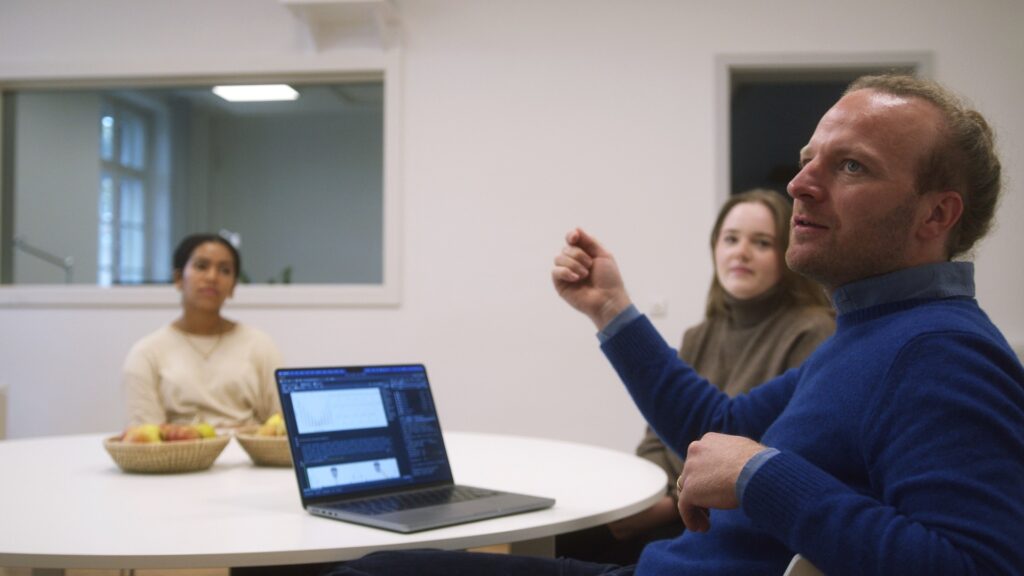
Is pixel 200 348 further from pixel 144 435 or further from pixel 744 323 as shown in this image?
pixel 744 323

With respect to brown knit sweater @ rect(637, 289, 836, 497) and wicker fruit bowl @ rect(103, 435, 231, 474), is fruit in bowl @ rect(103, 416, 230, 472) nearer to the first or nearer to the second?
wicker fruit bowl @ rect(103, 435, 231, 474)

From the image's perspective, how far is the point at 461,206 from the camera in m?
4.59

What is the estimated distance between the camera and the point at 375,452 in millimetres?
1564

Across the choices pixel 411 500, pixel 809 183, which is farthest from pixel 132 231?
pixel 809 183

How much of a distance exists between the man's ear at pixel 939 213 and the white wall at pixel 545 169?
339 centimetres

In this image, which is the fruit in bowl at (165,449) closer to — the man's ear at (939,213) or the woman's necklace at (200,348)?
the woman's necklace at (200,348)

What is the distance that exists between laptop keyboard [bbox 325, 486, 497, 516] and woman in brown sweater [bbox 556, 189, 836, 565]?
0.66 m

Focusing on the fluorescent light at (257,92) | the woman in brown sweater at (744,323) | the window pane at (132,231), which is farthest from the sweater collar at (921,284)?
the window pane at (132,231)

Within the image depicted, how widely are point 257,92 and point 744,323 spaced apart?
3.25m

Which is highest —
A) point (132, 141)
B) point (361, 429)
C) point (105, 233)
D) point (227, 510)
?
point (132, 141)

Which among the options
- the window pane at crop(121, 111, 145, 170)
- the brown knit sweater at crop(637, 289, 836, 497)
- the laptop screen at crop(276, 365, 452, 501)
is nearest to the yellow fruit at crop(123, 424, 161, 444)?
the laptop screen at crop(276, 365, 452, 501)

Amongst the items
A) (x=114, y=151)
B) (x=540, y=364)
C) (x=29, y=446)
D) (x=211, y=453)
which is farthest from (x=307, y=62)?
(x=211, y=453)

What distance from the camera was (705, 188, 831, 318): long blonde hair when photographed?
2.43 metres

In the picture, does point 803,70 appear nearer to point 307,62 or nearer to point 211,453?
point 307,62
